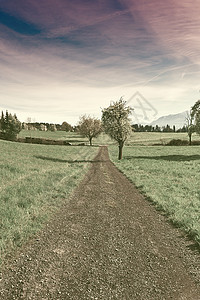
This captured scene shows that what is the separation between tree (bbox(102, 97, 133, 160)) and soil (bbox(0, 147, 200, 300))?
23.1 m

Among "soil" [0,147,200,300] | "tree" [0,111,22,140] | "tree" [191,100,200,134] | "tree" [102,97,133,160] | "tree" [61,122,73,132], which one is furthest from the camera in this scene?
"tree" [61,122,73,132]

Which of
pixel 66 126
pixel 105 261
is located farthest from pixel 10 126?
pixel 66 126

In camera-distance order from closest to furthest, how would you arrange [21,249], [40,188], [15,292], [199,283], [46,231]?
[15,292], [199,283], [21,249], [46,231], [40,188]

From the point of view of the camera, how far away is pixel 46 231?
7.13 meters

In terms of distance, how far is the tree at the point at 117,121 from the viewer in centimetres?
3109

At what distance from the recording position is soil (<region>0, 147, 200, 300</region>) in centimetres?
430

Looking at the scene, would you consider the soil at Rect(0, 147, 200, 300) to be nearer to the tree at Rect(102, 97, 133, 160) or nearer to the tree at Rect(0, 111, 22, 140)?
the tree at Rect(102, 97, 133, 160)

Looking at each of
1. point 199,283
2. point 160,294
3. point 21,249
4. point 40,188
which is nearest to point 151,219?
point 199,283

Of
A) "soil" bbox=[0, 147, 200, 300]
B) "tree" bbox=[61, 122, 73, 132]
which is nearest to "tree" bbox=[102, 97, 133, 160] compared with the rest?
"soil" bbox=[0, 147, 200, 300]

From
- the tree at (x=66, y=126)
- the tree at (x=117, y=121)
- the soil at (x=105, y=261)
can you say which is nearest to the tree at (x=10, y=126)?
the tree at (x=117, y=121)

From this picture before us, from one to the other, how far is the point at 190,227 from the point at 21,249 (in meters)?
6.75

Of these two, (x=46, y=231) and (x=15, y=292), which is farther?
(x=46, y=231)

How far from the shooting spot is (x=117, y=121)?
31281 millimetres

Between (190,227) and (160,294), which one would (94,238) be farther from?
(190,227)
